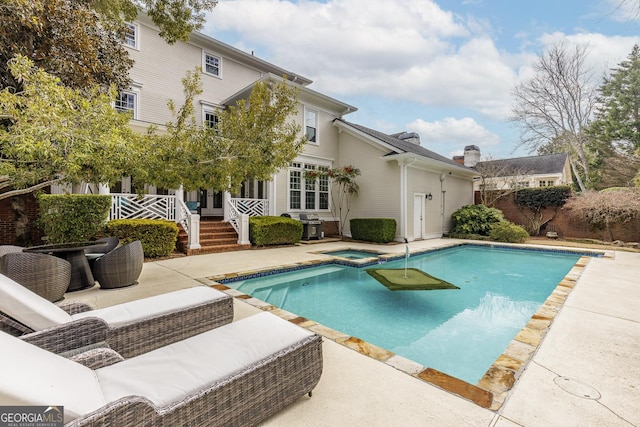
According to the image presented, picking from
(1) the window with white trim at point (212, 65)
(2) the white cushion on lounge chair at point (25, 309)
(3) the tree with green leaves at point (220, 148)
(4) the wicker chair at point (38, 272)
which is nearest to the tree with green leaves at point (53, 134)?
(3) the tree with green leaves at point (220, 148)

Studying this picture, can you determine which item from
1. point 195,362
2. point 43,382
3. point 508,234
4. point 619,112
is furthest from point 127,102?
point 619,112

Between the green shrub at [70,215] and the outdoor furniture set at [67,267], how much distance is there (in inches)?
66.8

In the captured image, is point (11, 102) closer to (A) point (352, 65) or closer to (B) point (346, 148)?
(B) point (346, 148)

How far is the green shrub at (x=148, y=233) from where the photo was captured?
7.69 m

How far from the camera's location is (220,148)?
17.2 feet

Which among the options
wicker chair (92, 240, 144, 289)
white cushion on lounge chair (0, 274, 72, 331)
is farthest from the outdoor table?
white cushion on lounge chair (0, 274, 72, 331)

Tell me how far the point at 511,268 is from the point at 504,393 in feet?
24.1

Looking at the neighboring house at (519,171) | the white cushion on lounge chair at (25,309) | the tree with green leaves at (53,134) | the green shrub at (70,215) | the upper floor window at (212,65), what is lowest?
the white cushion on lounge chair at (25,309)

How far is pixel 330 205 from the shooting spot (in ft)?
47.3

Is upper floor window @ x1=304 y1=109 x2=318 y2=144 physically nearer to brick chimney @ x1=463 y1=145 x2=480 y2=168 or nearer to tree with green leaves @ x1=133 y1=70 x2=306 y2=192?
tree with green leaves @ x1=133 y1=70 x2=306 y2=192

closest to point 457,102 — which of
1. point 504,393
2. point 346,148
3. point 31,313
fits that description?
point 346,148

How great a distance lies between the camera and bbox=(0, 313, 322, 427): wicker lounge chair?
3.83 ft

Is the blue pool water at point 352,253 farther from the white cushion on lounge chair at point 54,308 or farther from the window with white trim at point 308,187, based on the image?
the white cushion on lounge chair at point 54,308

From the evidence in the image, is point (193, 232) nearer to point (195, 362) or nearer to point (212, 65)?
point (195, 362)
